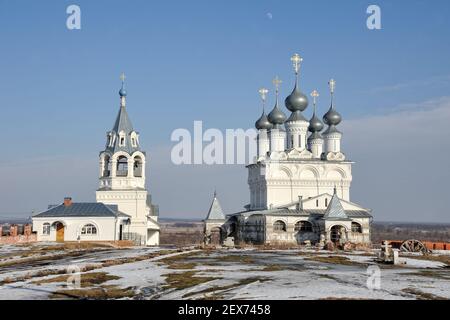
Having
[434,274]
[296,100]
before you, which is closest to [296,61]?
[296,100]

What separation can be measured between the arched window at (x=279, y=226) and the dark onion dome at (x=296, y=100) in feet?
25.9

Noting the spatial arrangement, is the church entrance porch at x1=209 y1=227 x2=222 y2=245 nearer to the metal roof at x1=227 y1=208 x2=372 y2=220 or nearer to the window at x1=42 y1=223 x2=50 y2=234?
Result: the metal roof at x1=227 y1=208 x2=372 y2=220

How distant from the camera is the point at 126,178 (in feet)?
140

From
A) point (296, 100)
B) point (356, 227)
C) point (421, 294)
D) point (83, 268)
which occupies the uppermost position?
point (296, 100)

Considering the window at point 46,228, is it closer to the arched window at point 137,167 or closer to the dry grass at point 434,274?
the arched window at point 137,167

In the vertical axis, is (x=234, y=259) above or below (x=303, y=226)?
below

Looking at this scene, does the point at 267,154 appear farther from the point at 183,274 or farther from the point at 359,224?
the point at 183,274

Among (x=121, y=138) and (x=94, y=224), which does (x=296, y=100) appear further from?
(x=94, y=224)

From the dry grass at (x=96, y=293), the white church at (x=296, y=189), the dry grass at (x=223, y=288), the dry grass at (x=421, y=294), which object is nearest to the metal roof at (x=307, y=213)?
the white church at (x=296, y=189)

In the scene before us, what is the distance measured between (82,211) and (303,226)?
12.4 meters

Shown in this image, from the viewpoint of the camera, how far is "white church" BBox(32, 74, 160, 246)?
38562 mm

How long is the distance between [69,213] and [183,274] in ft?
70.1

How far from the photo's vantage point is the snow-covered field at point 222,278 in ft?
49.4
